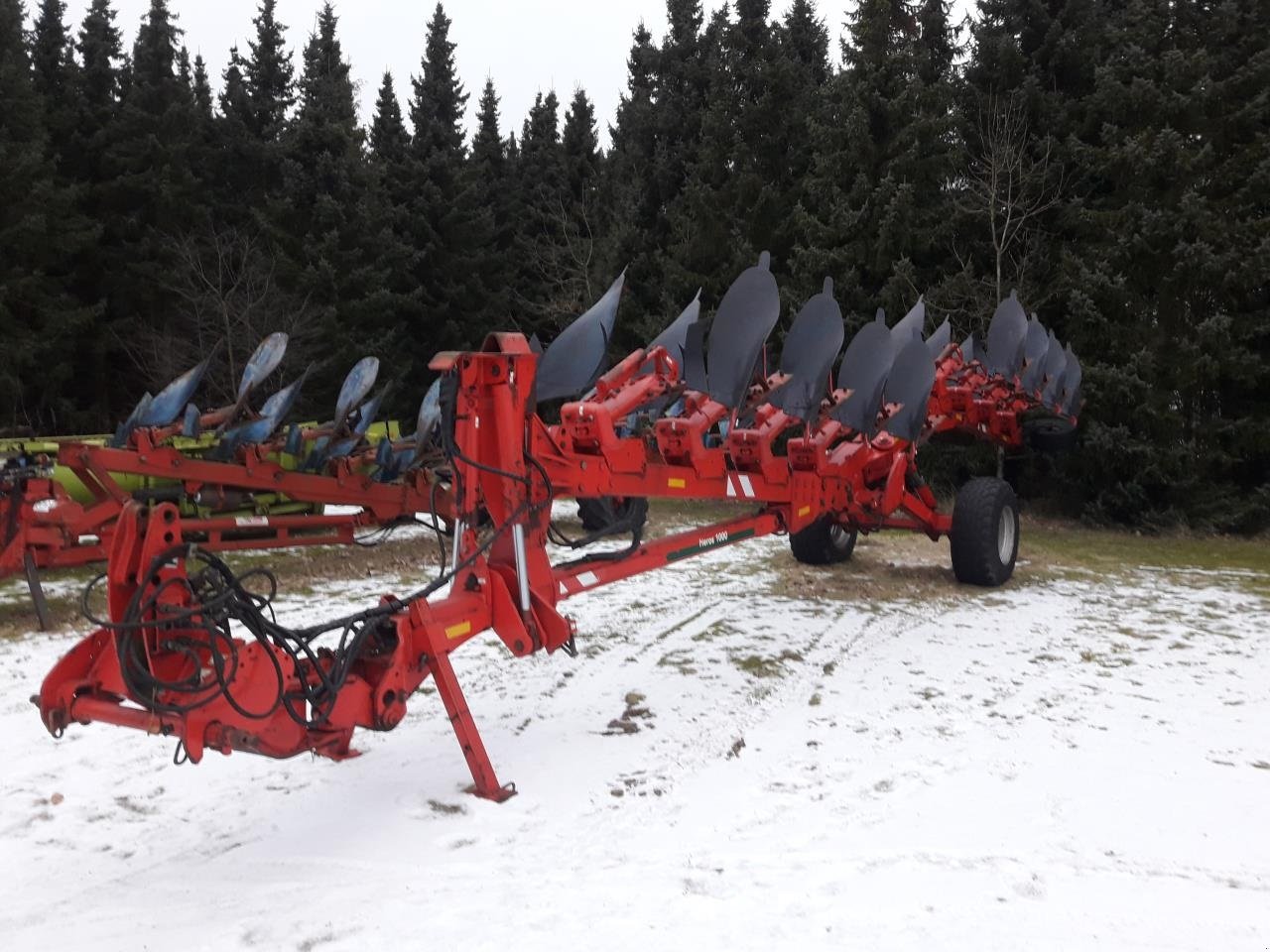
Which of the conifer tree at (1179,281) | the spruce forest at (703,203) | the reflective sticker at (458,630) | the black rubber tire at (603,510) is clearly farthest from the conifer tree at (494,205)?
the reflective sticker at (458,630)

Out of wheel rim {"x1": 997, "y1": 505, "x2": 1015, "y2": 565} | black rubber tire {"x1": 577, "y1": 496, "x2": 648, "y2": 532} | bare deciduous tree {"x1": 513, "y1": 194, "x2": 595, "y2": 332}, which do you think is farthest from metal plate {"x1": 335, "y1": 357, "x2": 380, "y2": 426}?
bare deciduous tree {"x1": 513, "y1": 194, "x2": 595, "y2": 332}

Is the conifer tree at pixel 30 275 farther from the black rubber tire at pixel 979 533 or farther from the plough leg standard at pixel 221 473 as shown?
the black rubber tire at pixel 979 533

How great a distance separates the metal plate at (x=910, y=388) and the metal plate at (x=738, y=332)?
2379mm

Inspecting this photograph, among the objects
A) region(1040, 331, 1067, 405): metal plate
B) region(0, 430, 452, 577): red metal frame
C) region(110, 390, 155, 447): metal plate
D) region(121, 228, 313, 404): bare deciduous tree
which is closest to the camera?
region(0, 430, 452, 577): red metal frame

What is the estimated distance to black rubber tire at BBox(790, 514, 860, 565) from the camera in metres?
9.55

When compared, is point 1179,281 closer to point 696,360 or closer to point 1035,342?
point 1035,342

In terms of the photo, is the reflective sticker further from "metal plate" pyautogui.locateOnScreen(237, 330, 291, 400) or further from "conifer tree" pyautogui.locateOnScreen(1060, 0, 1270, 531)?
"conifer tree" pyautogui.locateOnScreen(1060, 0, 1270, 531)

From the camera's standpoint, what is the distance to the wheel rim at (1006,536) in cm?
873

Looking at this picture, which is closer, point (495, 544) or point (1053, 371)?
point (495, 544)

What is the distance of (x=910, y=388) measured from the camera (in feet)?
26.0

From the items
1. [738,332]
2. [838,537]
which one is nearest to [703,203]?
[838,537]

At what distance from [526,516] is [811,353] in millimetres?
3211

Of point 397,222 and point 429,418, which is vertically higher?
point 397,222

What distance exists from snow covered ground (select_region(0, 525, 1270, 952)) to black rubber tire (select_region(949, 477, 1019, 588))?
214 centimetres
